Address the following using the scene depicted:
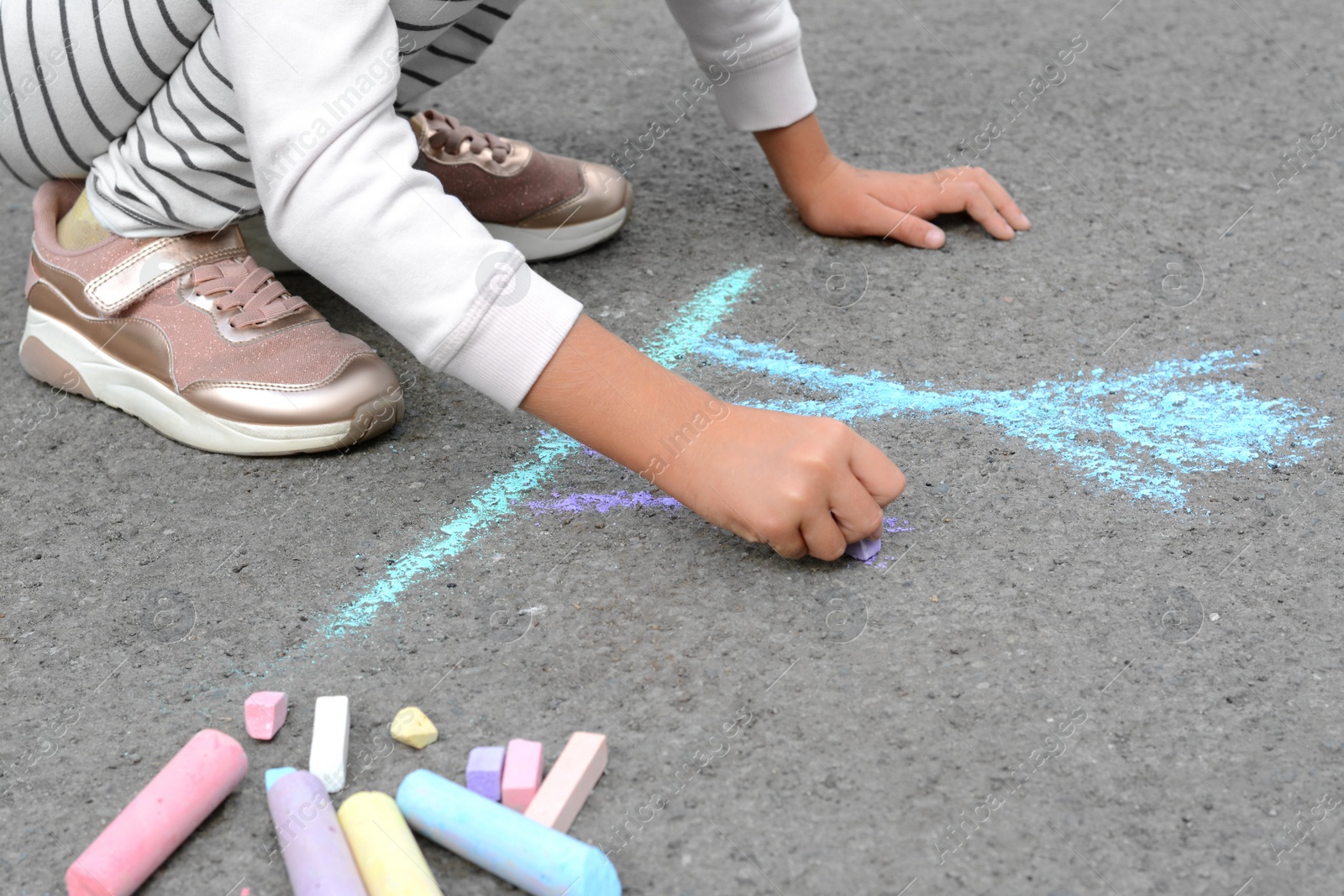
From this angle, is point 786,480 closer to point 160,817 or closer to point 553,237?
point 160,817

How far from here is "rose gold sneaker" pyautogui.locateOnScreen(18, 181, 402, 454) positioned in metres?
1.54

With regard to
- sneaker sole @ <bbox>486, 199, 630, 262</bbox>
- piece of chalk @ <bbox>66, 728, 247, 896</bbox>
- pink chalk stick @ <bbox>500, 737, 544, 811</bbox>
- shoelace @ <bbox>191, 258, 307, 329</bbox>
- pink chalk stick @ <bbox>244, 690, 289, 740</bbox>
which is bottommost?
sneaker sole @ <bbox>486, 199, 630, 262</bbox>

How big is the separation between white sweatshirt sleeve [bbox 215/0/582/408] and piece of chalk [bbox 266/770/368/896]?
46 centimetres

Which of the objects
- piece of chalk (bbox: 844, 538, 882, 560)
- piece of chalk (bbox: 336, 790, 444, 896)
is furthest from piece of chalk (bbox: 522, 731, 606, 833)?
piece of chalk (bbox: 844, 538, 882, 560)

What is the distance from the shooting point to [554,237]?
199cm

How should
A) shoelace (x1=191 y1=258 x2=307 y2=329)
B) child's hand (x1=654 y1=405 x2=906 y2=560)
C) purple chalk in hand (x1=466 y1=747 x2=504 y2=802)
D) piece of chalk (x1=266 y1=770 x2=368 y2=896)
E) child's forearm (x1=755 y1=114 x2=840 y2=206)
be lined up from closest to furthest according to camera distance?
1. piece of chalk (x1=266 y1=770 x2=368 y2=896)
2. purple chalk in hand (x1=466 y1=747 x2=504 y2=802)
3. child's hand (x1=654 y1=405 x2=906 y2=560)
4. shoelace (x1=191 y1=258 x2=307 y2=329)
5. child's forearm (x1=755 y1=114 x2=840 y2=206)

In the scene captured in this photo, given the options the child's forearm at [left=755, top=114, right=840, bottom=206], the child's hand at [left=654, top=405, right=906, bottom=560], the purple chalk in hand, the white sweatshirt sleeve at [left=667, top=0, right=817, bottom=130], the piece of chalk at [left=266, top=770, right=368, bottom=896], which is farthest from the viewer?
the child's forearm at [left=755, top=114, right=840, bottom=206]

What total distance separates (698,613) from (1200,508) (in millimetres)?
622

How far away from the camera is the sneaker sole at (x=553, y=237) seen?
1.99 meters

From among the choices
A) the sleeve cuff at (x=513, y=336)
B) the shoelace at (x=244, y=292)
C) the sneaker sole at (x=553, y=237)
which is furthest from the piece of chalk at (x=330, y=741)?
the sneaker sole at (x=553, y=237)

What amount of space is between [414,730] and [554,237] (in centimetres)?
106

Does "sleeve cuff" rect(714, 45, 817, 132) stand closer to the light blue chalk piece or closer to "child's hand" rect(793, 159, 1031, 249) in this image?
"child's hand" rect(793, 159, 1031, 249)

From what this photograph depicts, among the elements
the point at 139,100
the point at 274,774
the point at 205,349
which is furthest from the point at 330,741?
the point at 139,100

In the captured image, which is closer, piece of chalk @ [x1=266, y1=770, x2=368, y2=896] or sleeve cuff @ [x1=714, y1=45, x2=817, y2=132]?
piece of chalk @ [x1=266, y1=770, x2=368, y2=896]
